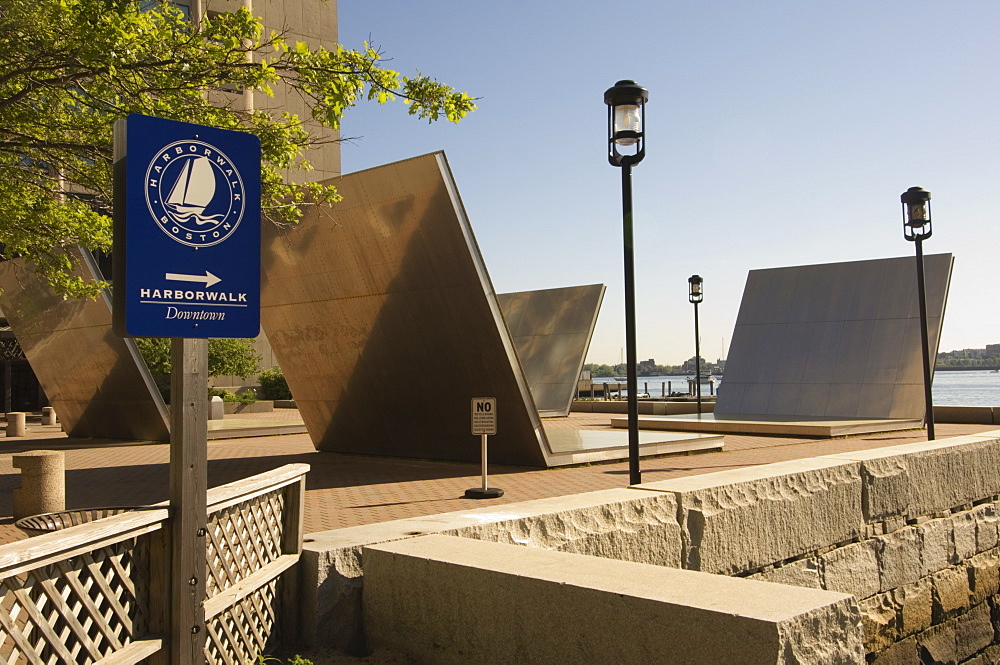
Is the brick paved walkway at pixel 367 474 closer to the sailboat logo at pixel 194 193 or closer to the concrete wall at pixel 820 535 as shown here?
the concrete wall at pixel 820 535

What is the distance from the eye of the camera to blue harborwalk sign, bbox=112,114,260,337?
121 inches

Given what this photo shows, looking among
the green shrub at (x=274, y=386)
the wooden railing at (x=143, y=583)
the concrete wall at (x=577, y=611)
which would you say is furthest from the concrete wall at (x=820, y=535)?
the green shrub at (x=274, y=386)

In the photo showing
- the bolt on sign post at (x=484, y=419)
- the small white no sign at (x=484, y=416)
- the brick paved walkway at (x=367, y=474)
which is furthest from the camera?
the small white no sign at (x=484, y=416)

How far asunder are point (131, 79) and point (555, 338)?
22.2m

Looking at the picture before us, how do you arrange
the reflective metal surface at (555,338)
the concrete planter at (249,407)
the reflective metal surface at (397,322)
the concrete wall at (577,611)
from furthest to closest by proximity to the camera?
the concrete planter at (249,407)
the reflective metal surface at (555,338)
the reflective metal surface at (397,322)
the concrete wall at (577,611)

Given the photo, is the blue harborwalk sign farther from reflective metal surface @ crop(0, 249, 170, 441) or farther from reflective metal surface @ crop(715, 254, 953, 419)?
reflective metal surface @ crop(715, 254, 953, 419)

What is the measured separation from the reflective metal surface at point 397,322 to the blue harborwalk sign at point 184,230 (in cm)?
865

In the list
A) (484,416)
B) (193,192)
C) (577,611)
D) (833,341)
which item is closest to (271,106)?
(833,341)

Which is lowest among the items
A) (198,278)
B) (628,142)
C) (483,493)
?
(483,493)

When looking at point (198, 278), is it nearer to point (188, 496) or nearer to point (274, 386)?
point (188, 496)

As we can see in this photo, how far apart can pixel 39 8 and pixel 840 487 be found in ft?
28.4

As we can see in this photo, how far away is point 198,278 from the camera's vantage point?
3238mm

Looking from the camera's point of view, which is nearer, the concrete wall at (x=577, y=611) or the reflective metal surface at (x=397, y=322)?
the concrete wall at (x=577, y=611)

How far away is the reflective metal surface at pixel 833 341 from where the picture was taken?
2170cm
